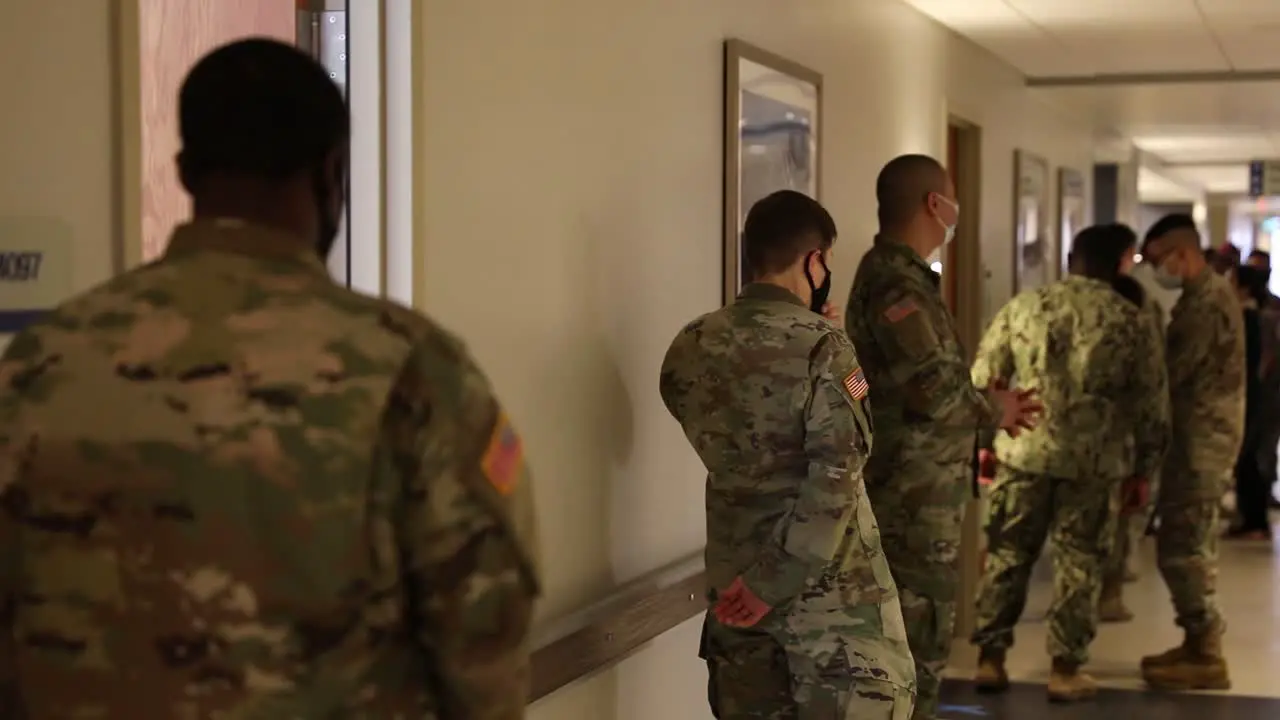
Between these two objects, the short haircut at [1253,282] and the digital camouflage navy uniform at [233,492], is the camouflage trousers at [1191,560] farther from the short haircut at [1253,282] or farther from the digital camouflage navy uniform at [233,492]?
the digital camouflage navy uniform at [233,492]

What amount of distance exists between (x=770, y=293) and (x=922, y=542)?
114 cm

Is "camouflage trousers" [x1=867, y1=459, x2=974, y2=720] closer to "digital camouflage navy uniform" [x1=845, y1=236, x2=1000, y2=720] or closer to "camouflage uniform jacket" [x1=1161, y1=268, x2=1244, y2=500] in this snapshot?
"digital camouflage navy uniform" [x1=845, y1=236, x2=1000, y2=720]

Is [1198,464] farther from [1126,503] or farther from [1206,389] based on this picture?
[1126,503]

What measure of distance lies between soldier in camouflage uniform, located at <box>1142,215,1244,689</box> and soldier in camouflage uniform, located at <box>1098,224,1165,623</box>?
0.42ft

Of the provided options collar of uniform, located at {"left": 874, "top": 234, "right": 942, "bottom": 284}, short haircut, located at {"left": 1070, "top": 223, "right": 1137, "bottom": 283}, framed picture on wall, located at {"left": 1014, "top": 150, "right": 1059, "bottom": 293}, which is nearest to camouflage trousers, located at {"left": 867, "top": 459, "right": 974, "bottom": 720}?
collar of uniform, located at {"left": 874, "top": 234, "right": 942, "bottom": 284}

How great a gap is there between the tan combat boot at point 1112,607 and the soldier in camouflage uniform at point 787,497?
4248mm

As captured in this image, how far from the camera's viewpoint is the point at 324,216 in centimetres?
146

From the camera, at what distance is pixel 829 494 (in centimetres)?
289

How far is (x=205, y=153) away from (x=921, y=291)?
272 centimetres

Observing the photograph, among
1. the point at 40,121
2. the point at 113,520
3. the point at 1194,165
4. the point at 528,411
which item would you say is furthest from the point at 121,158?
the point at 1194,165

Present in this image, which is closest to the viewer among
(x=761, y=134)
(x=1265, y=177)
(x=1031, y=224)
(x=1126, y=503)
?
(x=761, y=134)

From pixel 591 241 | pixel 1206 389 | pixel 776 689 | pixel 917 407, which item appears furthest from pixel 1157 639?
pixel 591 241

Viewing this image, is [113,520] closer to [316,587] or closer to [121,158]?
[316,587]

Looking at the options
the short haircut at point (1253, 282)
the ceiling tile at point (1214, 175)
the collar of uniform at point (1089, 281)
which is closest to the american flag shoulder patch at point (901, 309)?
the collar of uniform at point (1089, 281)
